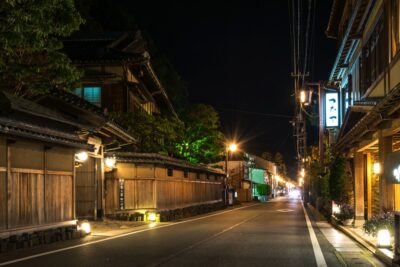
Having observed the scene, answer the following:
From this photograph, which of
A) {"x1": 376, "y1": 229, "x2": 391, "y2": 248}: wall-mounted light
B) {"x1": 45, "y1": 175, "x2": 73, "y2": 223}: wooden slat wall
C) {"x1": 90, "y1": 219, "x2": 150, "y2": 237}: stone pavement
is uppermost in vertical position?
{"x1": 45, "y1": 175, "x2": 73, "y2": 223}: wooden slat wall

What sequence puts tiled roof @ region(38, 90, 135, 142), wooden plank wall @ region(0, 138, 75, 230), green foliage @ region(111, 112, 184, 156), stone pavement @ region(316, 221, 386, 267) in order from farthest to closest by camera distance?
green foliage @ region(111, 112, 184, 156) → tiled roof @ region(38, 90, 135, 142) → wooden plank wall @ region(0, 138, 75, 230) → stone pavement @ region(316, 221, 386, 267)

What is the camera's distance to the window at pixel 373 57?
72.3ft

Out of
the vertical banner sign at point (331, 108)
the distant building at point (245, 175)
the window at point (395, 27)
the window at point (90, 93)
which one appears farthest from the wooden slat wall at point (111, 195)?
the distant building at point (245, 175)

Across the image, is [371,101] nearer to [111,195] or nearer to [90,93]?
[111,195]

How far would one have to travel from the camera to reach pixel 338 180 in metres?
30.0

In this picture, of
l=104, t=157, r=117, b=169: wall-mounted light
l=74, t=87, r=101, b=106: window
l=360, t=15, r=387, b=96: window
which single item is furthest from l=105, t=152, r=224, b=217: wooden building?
l=360, t=15, r=387, b=96: window

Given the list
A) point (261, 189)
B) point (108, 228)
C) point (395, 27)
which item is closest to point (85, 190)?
point (108, 228)

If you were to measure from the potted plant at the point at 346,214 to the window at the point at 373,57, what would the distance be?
5.76 meters

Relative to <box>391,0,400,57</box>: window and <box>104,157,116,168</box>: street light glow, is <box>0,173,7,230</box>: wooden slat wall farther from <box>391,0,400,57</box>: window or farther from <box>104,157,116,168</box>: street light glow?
<box>391,0,400,57</box>: window

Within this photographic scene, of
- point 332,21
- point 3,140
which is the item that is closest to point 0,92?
point 3,140

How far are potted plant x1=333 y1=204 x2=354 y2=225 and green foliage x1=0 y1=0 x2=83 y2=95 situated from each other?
15052 millimetres

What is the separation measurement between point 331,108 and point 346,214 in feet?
34.0

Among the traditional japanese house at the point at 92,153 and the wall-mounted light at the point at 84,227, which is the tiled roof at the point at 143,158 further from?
the wall-mounted light at the point at 84,227

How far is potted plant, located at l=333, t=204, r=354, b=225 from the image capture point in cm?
2573
